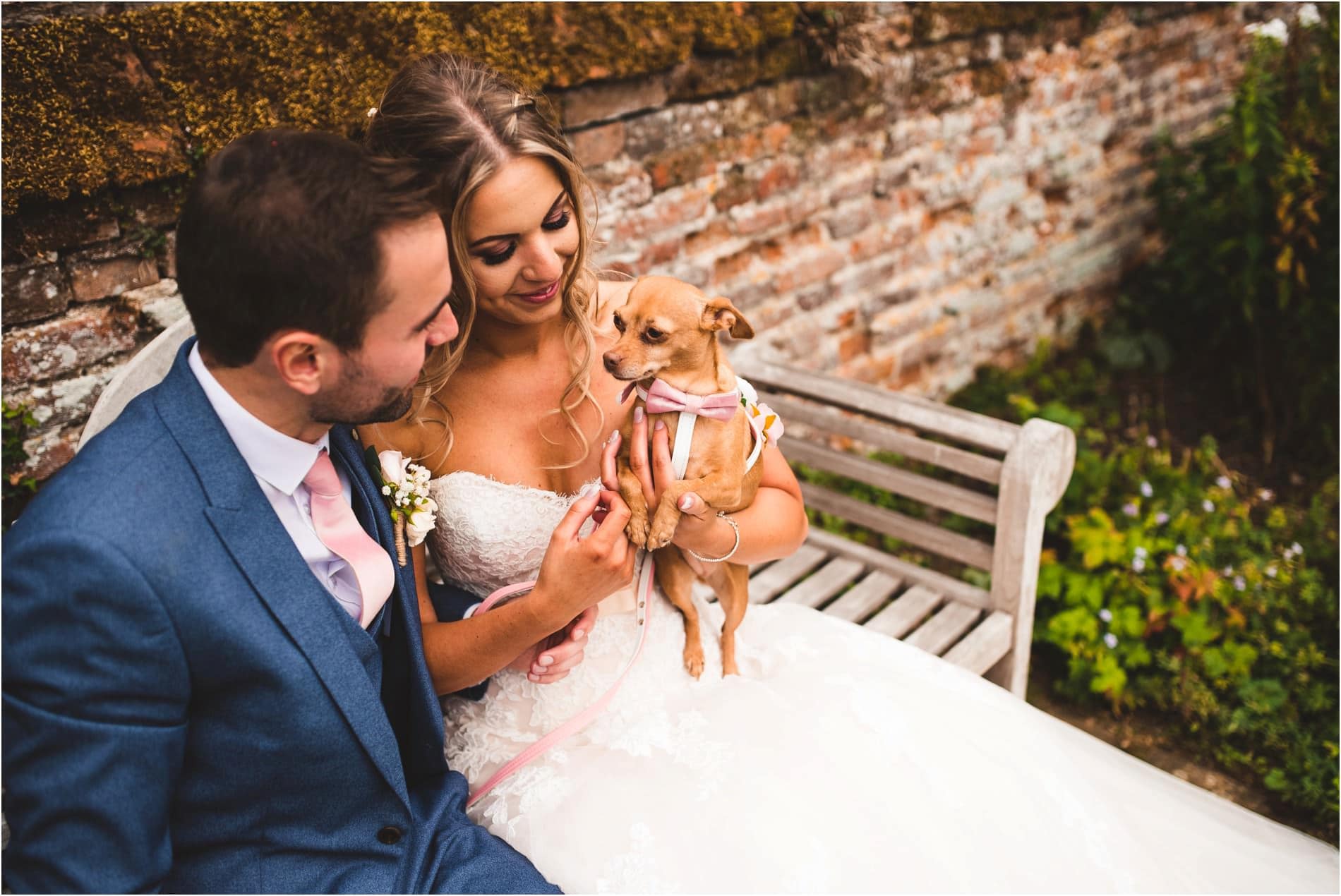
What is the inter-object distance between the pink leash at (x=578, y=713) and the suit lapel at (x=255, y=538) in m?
0.54

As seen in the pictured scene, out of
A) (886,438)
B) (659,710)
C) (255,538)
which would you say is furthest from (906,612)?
(255,538)

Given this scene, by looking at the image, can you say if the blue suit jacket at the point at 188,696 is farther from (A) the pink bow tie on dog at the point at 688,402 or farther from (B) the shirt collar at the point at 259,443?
(A) the pink bow tie on dog at the point at 688,402

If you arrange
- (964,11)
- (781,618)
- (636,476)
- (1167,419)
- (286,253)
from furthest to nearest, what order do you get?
(1167,419), (964,11), (781,618), (636,476), (286,253)

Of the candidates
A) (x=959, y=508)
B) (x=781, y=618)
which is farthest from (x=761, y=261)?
(x=781, y=618)

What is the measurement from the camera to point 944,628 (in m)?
3.17

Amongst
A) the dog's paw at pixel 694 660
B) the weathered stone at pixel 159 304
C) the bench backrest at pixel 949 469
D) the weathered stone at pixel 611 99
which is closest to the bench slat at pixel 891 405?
the bench backrest at pixel 949 469

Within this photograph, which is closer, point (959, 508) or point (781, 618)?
point (781, 618)

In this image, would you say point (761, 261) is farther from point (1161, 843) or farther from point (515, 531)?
point (1161, 843)

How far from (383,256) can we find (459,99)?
0.59 meters

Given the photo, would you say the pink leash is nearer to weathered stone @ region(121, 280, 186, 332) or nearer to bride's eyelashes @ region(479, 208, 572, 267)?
bride's eyelashes @ region(479, 208, 572, 267)

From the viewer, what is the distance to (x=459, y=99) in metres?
1.97

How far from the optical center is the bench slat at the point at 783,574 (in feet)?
10.8

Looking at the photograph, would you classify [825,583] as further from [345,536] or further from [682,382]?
[345,536]

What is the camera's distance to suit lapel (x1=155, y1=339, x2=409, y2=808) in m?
1.58
